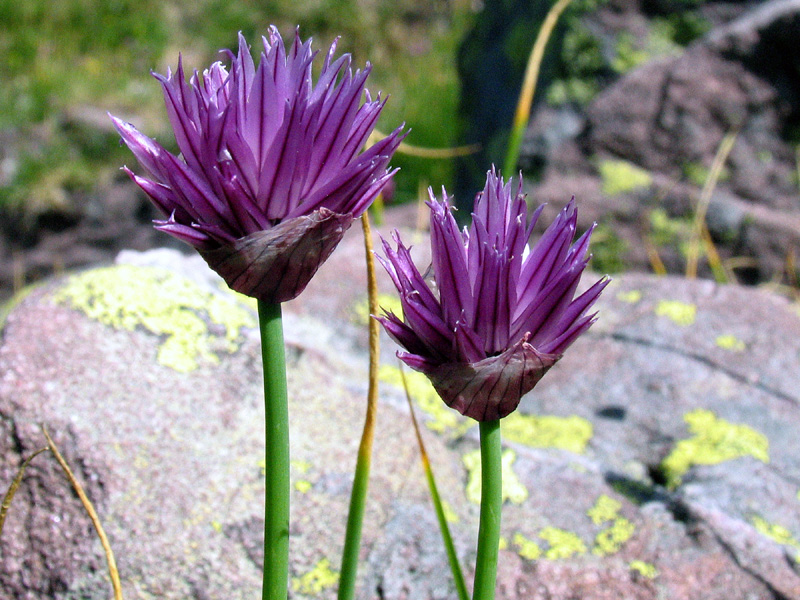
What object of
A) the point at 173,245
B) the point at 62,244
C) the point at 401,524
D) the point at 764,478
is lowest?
the point at 764,478

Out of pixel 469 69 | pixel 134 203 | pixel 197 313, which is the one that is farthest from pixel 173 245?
pixel 197 313

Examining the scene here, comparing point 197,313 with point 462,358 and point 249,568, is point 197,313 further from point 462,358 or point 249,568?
point 462,358

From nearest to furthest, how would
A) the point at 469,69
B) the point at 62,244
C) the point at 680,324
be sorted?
1. the point at 680,324
2. the point at 469,69
3. the point at 62,244

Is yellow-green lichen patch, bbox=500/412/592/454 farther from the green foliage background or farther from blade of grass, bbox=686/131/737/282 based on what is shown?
the green foliage background

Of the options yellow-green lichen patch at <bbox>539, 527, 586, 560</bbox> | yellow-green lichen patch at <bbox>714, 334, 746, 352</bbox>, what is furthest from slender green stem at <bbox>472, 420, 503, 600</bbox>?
yellow-green lichen patch at <bbox>714, 334, 746, 352</bbox>

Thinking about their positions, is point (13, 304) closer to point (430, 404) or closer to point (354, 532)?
point (430, 404)

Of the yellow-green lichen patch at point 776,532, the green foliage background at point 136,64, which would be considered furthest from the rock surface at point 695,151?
the green foliage background at point 136,64

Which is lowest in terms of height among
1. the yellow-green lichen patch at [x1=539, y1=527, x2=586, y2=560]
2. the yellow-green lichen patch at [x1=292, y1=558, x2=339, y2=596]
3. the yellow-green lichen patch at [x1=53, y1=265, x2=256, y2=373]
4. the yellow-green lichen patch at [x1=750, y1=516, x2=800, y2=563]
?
the yellow-green lichen patch at [x1=750, y1=516, x2=800, y2=563]
